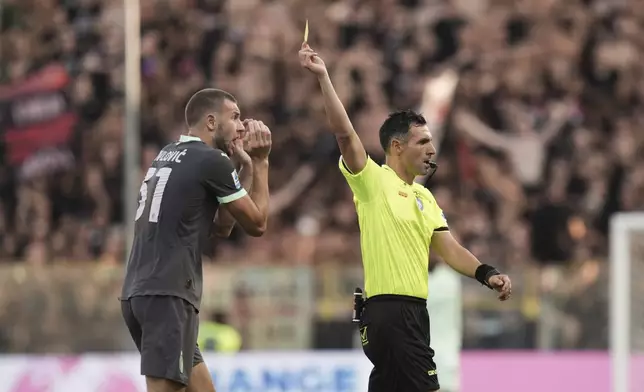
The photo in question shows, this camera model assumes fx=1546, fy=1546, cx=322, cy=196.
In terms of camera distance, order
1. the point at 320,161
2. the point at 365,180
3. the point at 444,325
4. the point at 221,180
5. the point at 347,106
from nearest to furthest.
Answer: the point at 221,180 → the point at 365,180 → the point at 444,325 → the point at 320,161 → the point at 347,106

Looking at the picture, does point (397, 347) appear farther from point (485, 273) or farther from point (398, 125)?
point (398, 125)

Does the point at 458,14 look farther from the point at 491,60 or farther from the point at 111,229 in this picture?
the point at 111,229

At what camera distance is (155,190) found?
28.0ft

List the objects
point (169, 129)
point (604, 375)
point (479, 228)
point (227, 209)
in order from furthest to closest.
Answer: point (169, 129), point (479, 228), point (604, 375), point (227, 209)

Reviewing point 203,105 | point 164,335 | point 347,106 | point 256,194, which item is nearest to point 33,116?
point 347,106

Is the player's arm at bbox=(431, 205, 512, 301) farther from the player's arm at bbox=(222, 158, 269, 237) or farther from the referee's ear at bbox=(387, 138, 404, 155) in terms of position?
the player's arm at bbox=(222, 158, 269, 237)

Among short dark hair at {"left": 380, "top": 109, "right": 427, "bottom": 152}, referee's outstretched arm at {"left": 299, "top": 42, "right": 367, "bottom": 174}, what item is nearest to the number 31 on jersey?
referee's outstretched arm at {"left": 299, "top": 42, "right": 367, "bottom": 174}

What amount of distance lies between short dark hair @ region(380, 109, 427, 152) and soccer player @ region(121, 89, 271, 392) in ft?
2.57

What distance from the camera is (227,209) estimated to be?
862cm

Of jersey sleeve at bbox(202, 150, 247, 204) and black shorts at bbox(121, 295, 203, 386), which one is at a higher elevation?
jersey sleeve at bbox(202, 150, 247, 204)

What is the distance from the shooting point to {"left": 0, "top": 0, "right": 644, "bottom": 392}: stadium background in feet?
50.2

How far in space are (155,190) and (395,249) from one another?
1406 mm

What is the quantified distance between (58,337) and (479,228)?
4.53m

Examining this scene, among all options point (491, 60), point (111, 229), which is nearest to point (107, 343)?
point (111, 229)
